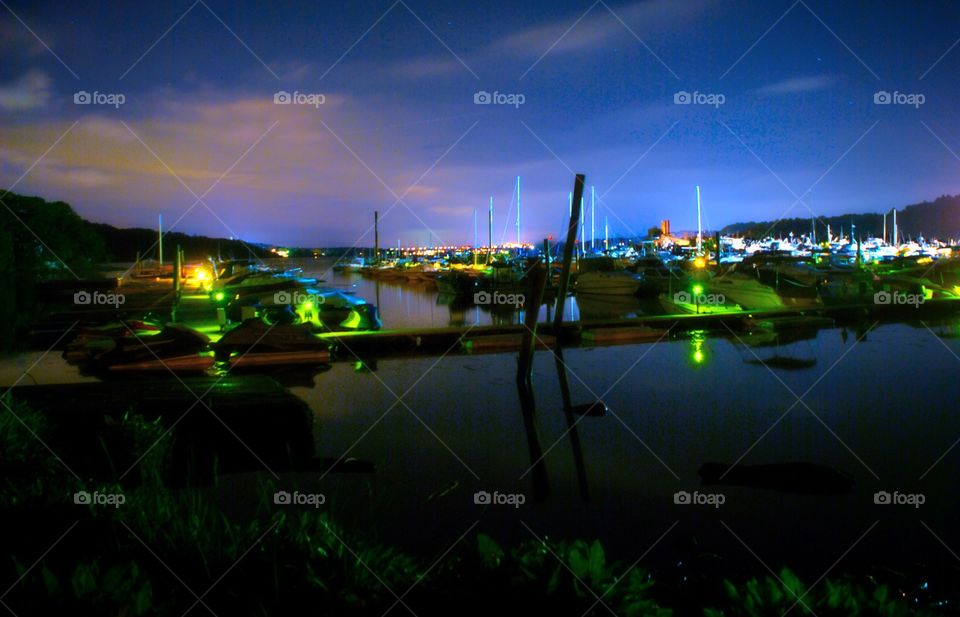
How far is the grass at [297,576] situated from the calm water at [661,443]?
4.74 feet

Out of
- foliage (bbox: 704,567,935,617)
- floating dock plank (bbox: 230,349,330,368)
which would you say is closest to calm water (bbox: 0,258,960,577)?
floating dock plank (bbox: 230,349,330,368)

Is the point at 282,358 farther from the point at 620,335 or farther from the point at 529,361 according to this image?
the point at 620,335

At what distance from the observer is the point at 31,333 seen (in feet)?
68.6

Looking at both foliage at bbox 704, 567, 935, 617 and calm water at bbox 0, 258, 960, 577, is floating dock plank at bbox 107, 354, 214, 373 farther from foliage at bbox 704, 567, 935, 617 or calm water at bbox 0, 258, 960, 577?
foliage at bbox 704, 567, 935, 617

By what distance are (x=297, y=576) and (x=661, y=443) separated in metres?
7.25

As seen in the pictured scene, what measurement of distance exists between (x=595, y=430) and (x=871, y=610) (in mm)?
7812

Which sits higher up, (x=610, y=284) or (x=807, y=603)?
(x=610, y=284)

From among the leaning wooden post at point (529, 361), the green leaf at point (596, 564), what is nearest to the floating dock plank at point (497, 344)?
the leaning wooden post at point (529, 361)

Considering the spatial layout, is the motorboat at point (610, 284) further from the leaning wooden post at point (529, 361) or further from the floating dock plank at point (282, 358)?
the leaning wooden post at point (529, 361)

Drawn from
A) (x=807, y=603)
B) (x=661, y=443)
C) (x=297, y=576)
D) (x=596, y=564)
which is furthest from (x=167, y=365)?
(x=807, y=603)

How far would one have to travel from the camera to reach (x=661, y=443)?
10.0 meters

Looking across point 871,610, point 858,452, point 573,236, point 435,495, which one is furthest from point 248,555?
point 573,236

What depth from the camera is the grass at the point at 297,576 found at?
10.2 ft

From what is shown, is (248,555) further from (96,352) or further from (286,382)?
(96,352)
